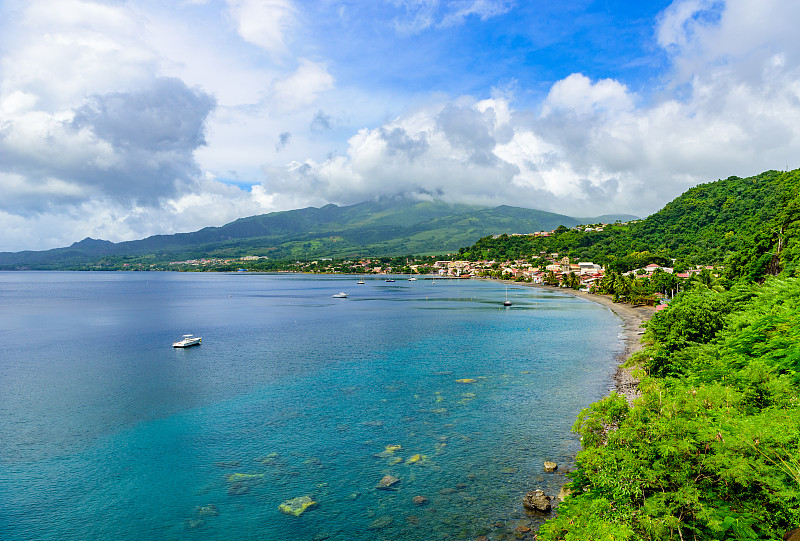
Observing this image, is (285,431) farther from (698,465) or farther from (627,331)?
(627,331)

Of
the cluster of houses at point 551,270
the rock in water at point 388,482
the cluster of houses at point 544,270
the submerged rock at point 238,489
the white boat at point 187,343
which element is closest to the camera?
the submerged rock at point 238,489

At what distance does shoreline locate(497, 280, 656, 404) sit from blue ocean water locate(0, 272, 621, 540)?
123 cm

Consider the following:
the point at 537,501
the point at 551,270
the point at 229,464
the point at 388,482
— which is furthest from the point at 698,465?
the point at 551,270

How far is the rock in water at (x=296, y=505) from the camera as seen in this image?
17062 mm

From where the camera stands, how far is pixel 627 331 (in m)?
55.3

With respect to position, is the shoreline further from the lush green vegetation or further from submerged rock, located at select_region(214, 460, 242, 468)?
submerged rock, located at select_region(214, 460, 242, 468)

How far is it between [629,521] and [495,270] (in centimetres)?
18491

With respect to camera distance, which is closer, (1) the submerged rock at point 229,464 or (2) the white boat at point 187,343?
(1) the submerged rock at point 229,464

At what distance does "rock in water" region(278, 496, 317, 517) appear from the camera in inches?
672

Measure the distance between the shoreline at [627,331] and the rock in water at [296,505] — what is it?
1304 centimetres

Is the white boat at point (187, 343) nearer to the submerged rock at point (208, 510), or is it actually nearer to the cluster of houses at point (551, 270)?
the submerged rock at point (208, 510)

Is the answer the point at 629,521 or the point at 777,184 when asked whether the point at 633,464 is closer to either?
the point at 629,521

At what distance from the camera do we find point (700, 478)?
35.0ft

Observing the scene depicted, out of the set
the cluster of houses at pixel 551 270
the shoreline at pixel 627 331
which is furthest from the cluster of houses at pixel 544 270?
the shoreline at pixel 627 331
